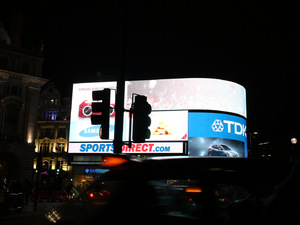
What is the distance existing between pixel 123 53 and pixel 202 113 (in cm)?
3204

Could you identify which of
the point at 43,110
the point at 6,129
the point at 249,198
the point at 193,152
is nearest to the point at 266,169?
the point at 249,198

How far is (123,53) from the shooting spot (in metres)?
7.39

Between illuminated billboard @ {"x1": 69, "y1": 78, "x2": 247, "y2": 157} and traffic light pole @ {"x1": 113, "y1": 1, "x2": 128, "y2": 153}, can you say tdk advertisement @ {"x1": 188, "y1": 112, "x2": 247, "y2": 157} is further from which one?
traffic light pole @ {"x1": 113, "y1": 1, "x2": 128, "y2": 153}

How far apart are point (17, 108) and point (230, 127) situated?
3080 cm

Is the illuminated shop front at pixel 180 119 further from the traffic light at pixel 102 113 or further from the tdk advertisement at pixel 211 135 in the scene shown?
the traffic light at pixel 102 113

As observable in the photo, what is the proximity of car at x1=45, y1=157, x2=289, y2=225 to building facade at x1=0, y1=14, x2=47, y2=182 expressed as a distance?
5168cm

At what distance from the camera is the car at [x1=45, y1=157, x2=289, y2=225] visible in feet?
7.88

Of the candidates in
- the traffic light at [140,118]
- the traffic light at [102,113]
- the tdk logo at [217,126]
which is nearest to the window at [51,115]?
the tdk logo at [217,126]

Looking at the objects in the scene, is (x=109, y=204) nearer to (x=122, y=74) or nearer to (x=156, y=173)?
(x=156, y=173)

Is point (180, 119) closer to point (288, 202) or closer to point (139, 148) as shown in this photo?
point (139, 148)

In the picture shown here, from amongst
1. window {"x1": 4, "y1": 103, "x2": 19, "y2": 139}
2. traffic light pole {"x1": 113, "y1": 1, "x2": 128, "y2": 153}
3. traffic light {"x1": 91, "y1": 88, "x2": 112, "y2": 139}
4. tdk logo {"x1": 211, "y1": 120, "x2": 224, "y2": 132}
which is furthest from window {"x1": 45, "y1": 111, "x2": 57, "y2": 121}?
traffic light {"x1": 91, "y1": 88, "x2": 112, "y2": 139}

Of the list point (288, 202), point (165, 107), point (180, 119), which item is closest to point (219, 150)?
point (165, 107)

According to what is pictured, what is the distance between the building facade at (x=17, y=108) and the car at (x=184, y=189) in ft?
170

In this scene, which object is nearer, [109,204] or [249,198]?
[249,198]
